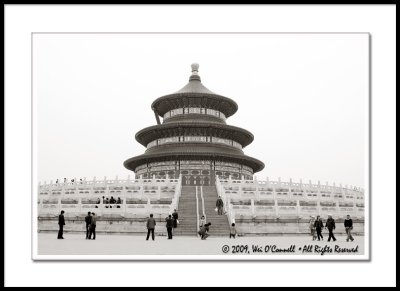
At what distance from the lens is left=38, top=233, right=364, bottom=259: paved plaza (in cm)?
1656

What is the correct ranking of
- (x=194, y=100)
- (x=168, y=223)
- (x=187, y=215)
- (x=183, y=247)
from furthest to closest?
(x=194, y=100)
(x=187, y=215)
(x=168, y=223)
(x=183, y=247)

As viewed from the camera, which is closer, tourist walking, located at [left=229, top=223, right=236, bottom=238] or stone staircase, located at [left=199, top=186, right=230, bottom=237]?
tourist walking, located at [left=229, top=223, right=236, bottom=238]

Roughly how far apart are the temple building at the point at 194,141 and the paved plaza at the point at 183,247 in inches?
903

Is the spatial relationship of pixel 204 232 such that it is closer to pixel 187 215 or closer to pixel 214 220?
pixel 214 220

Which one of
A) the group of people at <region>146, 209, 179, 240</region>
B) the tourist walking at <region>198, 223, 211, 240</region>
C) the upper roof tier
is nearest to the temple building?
the upper roof tier

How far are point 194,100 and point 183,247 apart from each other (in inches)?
1349

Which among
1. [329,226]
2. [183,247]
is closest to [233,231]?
[329,226]

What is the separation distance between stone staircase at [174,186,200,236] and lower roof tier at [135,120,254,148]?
57.6ft

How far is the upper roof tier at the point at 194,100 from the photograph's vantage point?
2000 inches

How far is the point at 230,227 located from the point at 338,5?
11.0 metres

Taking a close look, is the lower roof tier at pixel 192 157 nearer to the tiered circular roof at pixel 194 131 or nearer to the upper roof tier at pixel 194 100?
the tiered circular roof at pixel 194 131

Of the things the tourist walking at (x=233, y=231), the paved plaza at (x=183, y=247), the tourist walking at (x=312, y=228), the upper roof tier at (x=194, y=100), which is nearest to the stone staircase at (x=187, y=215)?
the paved plaza at (x=183, y=247)

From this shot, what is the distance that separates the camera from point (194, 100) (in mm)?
51344

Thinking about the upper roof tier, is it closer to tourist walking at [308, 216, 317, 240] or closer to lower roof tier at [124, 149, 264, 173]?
lower roof tier at [124, 149, 264, 173]
